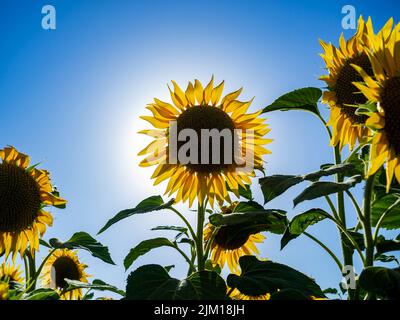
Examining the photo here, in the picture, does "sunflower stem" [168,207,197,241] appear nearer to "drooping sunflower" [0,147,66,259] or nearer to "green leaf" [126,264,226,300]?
"green leaf" [126,264,226,300]

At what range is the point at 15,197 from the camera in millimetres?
2455

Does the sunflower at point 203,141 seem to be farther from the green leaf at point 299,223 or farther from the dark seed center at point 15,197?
the dark seed center at point 15,197

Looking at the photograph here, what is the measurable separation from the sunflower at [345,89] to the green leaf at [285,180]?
64 centimetres

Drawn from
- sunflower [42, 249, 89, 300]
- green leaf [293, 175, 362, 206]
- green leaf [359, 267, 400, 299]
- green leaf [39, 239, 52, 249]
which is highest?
green leaf [293, 175, 362, 206]

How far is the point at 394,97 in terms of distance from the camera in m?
1.58

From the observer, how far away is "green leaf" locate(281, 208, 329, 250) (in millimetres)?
1753

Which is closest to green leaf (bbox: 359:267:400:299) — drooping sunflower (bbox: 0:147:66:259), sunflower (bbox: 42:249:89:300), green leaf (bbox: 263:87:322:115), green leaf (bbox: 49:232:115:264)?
green leaf (bbox: 263:87:322:115)

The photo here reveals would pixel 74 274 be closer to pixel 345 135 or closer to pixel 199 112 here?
pixel 199 112

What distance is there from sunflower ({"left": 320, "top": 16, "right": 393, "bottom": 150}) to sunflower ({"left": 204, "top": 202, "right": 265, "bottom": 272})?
60cm

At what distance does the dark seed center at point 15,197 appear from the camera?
2.44 meters

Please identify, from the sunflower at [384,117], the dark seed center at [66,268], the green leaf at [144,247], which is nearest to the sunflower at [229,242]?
the green leaf at [144,247]

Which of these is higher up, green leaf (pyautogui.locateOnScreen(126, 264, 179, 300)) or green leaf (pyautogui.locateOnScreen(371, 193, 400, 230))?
green leaf (pyautogui.locateOnScreen(371, 193, 400, 230))

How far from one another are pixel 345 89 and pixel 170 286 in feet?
4.16
